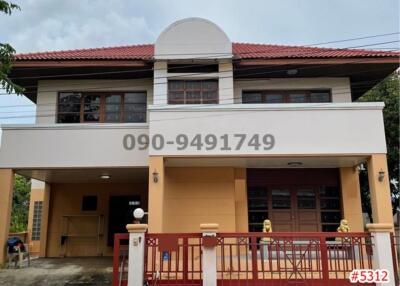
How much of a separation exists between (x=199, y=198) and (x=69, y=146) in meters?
4.12

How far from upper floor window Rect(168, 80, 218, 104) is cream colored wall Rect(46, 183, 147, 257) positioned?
426cm

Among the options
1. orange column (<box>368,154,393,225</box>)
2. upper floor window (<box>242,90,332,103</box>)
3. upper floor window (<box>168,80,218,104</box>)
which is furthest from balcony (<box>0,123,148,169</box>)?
orange column (<box>368,154,393,225</box>)

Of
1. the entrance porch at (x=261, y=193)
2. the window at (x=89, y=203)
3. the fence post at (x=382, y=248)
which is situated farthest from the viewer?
the window at (x=89, y=203)

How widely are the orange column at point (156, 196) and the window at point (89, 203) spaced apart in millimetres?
5706

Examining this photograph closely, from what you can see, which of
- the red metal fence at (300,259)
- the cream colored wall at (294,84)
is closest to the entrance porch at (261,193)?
the cream colored wall at (294,84)

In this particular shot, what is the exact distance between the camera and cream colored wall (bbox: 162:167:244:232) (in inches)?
475

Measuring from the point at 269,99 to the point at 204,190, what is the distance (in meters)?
3.79

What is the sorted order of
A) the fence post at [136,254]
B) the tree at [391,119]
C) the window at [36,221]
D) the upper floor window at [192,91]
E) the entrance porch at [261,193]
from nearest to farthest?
the fence post at [136,254] → the entrance porch at [261,193] → the upper floor window at [192,91] → the window at [36,221] → the tree at [391,119]

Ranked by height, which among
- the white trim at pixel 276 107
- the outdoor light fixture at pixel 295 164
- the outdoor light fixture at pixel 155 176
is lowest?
the outdoor light fixture at pixel 155 176

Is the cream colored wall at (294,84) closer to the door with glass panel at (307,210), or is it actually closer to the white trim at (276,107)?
the white trim at (276,107)

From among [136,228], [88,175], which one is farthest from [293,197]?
[88,175]

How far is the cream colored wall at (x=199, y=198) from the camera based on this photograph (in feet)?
39.5

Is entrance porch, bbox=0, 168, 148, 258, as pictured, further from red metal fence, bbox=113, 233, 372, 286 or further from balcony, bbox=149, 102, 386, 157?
red metal fence, bbox=113, 233, 372, 286

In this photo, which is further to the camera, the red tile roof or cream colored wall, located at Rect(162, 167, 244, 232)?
the red tile roof
